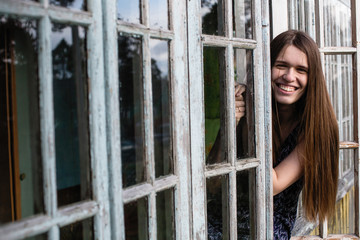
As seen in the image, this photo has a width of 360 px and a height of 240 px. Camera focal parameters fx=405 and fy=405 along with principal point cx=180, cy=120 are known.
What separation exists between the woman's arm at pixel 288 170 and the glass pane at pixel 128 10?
43.4 inches

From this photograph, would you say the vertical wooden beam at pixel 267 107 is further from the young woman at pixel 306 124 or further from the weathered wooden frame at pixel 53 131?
the weathered wooden frame at pixel 53 131

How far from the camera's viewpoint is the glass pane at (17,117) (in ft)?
6.06

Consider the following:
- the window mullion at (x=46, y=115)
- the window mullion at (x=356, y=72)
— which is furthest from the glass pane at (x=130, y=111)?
the window mullion at (x=356, y=72)

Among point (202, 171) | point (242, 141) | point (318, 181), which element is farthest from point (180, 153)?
point (318, 181)

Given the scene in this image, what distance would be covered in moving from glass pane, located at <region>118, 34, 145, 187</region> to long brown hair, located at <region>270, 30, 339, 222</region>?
31.7 inches

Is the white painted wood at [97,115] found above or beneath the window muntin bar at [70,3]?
beneath

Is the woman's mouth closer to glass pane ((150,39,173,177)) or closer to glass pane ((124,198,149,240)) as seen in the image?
glass pane ((150,39,173,177))

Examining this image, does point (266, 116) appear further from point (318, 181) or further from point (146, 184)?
point (146, 184)

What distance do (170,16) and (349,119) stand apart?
4.31 meters

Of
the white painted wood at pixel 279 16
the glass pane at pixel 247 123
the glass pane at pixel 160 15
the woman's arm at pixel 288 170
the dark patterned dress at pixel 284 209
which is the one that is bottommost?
the dark patterned dress at pixel 284 209

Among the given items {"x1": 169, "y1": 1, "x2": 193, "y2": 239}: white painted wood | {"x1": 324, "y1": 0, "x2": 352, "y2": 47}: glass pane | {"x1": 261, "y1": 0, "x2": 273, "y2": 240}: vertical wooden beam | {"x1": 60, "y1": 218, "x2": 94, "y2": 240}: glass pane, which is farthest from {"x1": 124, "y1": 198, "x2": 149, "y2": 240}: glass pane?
{"x1": 324, "y1": 0, "x2": 352, "y2": 47}: glass pane

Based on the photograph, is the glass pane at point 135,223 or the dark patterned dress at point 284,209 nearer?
the glass pane at point 135,223

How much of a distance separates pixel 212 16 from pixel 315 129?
82cm

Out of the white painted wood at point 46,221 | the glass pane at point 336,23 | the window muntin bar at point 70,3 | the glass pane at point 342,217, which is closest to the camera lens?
the white painted wood at point 46,221
